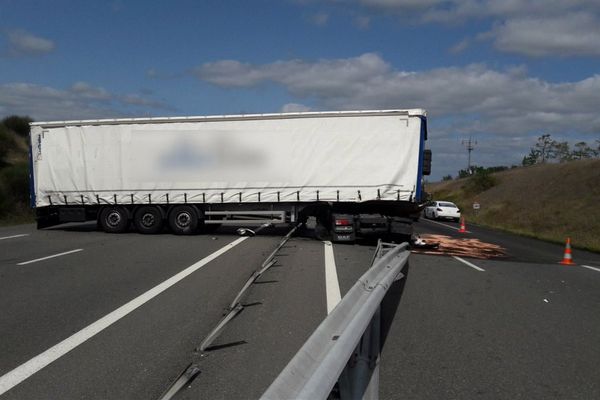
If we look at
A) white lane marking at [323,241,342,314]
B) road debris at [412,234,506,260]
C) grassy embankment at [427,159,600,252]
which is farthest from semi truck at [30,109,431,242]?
grassy embankment at [427,159,600,252]

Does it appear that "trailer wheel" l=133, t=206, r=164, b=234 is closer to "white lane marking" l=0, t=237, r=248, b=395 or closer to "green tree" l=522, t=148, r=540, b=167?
"white lane marking" l=0, t=237, r=248, b=395

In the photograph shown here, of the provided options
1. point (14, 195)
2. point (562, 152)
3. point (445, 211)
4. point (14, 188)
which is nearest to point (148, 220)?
point (14, 195)

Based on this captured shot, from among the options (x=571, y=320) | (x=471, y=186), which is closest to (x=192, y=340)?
(x=571, y=320)

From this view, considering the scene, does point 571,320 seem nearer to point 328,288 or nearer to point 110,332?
point 328,288

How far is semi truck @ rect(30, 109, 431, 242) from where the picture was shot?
16.7m

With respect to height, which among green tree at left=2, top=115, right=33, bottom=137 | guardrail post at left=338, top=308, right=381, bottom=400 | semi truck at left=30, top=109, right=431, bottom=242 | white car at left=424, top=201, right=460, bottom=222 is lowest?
white car at left=424, top=201, right=460, bottom=222

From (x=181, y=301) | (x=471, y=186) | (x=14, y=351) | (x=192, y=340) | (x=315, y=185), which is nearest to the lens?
(x=14, y=351)

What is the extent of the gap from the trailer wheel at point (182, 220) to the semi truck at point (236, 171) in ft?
0.11

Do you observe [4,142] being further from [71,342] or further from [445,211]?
[71,342]

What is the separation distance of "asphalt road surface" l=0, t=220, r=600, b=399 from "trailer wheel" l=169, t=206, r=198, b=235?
5400mm

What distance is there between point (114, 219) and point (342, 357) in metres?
16.9

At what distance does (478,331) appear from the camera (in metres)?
6.70

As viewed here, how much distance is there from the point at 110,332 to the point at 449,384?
3670 mm

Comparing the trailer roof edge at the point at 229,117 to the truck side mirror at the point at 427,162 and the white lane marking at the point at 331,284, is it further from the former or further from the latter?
the white lane marking at the point at 331,284
